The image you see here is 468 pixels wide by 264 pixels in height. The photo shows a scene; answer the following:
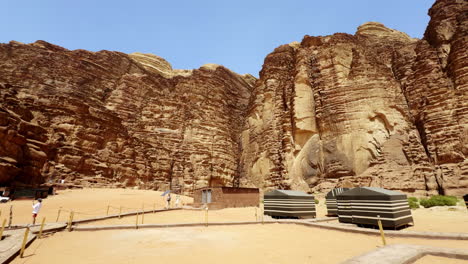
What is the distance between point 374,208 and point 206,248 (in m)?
8.09

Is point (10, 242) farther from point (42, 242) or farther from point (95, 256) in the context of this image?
point (95, 256)

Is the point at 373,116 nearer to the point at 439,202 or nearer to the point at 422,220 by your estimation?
the point at 439,202

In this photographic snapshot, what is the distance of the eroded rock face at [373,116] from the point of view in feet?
92.8

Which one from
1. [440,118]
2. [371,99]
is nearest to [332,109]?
[371,99]

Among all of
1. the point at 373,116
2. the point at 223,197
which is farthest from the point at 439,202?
the point at 223,197

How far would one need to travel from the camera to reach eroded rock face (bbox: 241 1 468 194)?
92.8 ft

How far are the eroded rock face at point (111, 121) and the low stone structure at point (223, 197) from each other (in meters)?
20.8

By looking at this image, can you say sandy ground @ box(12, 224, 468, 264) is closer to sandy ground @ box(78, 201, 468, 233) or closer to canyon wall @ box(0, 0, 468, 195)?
sandy ground @ box(78, 201, 468, 233)

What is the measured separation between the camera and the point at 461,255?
5.40m

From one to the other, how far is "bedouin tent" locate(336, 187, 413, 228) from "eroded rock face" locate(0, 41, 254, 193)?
3535 cm

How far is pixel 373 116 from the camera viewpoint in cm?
3366

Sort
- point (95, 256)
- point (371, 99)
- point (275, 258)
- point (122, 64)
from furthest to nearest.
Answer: point (122, 64), point (371, 99), point (95, 256), point (275, 258)

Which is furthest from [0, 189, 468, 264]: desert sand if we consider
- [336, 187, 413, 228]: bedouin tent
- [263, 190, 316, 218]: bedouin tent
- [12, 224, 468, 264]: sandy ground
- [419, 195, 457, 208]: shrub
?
[419, 195, 457, 208]: shrub

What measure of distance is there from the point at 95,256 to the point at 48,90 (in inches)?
2037
